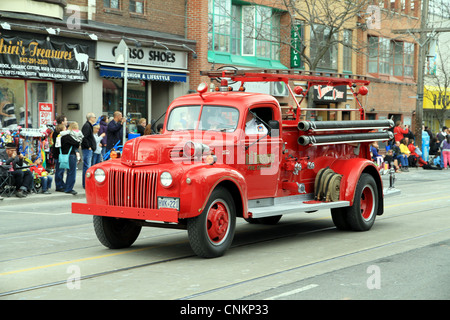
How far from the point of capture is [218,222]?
28.6 ft

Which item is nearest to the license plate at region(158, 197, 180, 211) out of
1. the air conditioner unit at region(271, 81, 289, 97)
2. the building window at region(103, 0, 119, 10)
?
the building window at region(103, 0, 119, 10)

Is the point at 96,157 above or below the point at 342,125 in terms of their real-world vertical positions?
below

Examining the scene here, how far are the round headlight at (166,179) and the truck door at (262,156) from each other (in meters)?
1.45

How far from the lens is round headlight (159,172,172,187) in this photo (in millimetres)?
8391

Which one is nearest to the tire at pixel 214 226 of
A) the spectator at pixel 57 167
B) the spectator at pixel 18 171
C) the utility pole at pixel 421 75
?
the spectator at pixel 18 171

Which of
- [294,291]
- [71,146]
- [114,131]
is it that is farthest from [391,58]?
[294,291]

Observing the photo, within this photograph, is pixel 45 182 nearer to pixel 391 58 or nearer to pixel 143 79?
pixel 143 79

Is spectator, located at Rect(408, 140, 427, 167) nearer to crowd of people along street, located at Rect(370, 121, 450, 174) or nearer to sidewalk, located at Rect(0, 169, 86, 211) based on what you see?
crowd of people along street, located at Rect(370, 121, 450, 174)

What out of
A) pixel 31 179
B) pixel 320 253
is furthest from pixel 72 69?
pixel 320 253

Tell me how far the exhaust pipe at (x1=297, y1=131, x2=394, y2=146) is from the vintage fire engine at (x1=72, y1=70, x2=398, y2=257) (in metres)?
0.02

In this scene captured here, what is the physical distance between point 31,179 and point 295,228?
7.63 metres

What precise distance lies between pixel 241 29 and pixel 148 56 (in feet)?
19.2

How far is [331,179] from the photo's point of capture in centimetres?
1093
